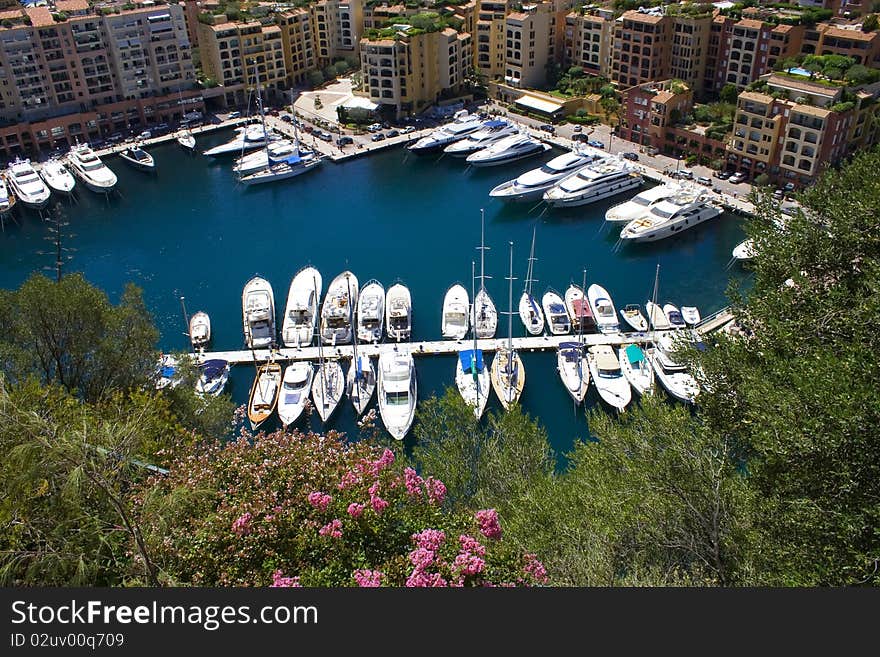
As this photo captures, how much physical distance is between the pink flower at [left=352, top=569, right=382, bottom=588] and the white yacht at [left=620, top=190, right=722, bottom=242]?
4856 centimetres

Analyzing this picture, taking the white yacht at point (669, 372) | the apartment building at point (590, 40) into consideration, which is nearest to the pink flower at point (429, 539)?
the white yacht at point (669, 372)

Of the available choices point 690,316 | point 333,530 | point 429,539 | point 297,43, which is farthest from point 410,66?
point 429,539

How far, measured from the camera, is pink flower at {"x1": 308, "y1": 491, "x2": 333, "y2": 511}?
14773 mm

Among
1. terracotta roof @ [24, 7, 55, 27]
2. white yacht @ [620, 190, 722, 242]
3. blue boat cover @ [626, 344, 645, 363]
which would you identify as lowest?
blue boat cover @ [626, 344, 645, 363]

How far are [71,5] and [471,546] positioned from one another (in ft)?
280

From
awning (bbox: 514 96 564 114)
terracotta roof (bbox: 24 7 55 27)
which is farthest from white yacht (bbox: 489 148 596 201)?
terracotta roof (bbox: 24 7 55 27)

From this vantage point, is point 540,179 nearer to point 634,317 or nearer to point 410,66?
point 634,317

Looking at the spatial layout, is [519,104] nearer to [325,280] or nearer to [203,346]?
[325,280]

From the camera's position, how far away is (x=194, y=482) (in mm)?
15477

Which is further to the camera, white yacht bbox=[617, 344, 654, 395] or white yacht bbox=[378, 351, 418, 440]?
white yacht bbox=[617, 344, 654, 395]

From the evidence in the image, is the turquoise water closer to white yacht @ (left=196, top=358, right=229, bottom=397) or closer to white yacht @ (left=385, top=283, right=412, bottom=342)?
white yacht @ (left=196, top=358, right=229, bottom=397)

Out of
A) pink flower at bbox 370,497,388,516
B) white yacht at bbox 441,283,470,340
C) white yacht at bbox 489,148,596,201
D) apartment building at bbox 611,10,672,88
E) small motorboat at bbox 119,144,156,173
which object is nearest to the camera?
pink flower at bbox 370,497,388,516

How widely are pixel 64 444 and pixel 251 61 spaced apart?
81369 millimetres

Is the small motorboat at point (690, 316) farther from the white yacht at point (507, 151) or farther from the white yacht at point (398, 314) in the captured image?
the white yacht at point (507, 151)
